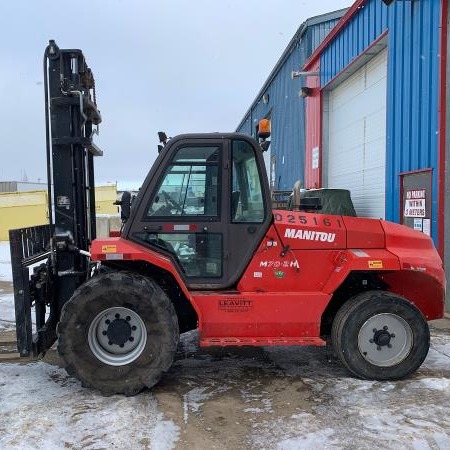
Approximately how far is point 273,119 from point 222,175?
1732cm

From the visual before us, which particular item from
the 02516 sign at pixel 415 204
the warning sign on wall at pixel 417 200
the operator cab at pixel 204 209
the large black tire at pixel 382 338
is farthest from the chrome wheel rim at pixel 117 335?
the 02516 sign at pixel 415 204

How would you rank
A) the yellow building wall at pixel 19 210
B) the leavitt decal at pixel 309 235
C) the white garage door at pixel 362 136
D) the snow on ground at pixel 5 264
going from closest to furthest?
1. the leavitt decal at pixel 309 235
2. the white garage door at pixel 362 136
3. the snow on ground at pixel 5 264
4. the yellow building wall at pixel 19 210

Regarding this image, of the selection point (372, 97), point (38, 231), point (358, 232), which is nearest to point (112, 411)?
point (38, 231)

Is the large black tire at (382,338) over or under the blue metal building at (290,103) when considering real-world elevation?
under

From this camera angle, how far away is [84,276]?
5.27 metres

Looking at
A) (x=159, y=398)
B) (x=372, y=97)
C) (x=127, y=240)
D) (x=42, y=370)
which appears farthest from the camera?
(x=372, y=97)

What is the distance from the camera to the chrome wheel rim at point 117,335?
4469 millimetres

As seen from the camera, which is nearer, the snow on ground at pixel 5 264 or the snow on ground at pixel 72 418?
the snow on ground at pixel 72 418

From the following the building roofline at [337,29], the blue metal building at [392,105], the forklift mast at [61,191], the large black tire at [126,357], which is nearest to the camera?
the large black tire at [126,357]

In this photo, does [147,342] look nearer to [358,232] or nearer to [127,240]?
[127,240]

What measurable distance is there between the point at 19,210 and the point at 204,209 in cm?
1848

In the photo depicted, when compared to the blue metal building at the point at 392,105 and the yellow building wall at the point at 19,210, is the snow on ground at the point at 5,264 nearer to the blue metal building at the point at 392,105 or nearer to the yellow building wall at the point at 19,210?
the yellow building wall at the point at 19,210

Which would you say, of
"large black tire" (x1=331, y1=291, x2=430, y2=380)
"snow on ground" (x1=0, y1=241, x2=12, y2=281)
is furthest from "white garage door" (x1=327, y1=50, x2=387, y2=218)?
"snow on ground" (x1=0, y1=241, x2=12, y2=281)

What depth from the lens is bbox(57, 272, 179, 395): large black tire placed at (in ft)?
14.4
